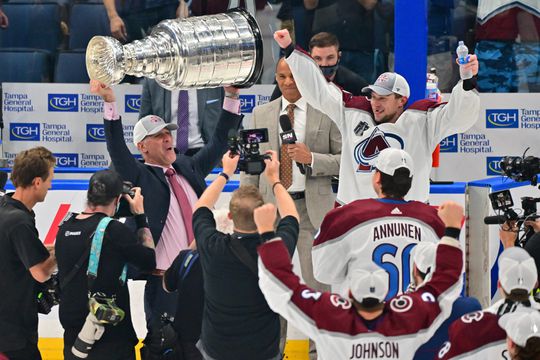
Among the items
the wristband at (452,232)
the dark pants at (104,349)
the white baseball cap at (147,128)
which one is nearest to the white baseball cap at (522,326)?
the wristband at (452,232)

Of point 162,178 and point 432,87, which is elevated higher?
point 432,87

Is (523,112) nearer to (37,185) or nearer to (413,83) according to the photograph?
(413,83)

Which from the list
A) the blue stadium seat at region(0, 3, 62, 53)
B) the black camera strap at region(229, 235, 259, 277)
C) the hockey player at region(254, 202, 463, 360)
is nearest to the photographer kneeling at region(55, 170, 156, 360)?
the black camera strap at region(229, 235, 259, 277)

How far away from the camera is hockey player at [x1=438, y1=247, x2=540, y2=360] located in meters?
4.03

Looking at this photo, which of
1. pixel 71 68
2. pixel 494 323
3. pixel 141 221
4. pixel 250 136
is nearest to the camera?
pixel 494 323

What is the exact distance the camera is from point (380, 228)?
4926 millimetres

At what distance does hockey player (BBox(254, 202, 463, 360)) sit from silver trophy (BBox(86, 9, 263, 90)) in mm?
1020

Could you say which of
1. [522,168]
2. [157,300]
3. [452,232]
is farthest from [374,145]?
[452,232]

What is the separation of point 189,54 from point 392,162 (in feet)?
3.45

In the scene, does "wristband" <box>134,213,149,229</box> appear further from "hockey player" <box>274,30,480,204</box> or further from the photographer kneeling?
"hockey player" <box>274,30,480,204</box>

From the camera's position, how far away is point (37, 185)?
583 cm

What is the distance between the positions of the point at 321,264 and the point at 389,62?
3372mm

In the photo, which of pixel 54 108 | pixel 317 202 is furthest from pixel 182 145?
pixel 317 202

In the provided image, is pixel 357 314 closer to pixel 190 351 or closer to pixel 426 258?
pixel 426 258
